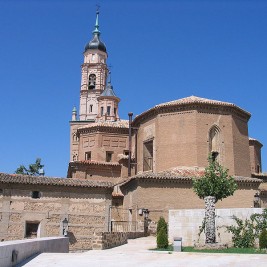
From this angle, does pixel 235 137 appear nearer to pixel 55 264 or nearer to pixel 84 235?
pixel 84 235

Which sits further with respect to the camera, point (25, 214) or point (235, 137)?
point (235, 137)

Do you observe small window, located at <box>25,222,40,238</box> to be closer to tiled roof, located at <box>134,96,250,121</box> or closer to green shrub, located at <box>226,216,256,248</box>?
tiled roof, located at <box>134,96,250,121</box>

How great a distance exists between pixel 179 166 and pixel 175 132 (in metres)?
2.32

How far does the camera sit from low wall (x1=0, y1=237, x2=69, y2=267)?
930 centimetres

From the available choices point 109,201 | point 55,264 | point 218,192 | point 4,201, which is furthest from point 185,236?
point 4,201

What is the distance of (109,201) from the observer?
23.9m

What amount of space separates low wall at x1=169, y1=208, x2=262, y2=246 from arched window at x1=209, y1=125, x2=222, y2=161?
839 centimetres

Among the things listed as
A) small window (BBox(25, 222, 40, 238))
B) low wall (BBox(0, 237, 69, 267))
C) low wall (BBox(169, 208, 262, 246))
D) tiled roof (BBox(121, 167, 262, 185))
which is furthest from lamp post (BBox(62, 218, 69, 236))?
low wall (BBox(0, 237, 69, 267))

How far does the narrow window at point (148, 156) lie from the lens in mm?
28108

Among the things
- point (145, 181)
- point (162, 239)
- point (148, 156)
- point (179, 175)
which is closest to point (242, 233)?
point (162, 239)

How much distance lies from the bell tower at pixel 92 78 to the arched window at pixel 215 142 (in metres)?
26.3

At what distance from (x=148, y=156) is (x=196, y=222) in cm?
1072

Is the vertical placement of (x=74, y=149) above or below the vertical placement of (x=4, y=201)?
above

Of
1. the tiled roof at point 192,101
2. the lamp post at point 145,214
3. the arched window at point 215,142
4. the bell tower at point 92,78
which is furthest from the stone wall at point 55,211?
the bell tower at point 92,78
